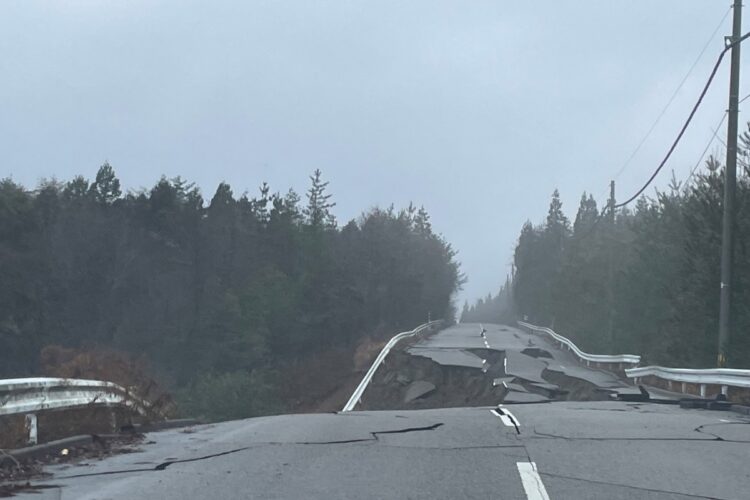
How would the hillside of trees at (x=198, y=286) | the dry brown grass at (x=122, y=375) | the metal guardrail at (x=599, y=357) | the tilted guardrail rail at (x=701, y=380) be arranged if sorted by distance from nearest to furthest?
1. the dry brown grass at (x=122, y=375)
2. the tilted guardrail rail at (x=701, y=380)
3. the metal guardrail at (x=599, y=357)
4. the hillside of trees at (x=198, y=286)

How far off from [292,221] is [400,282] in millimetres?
16224

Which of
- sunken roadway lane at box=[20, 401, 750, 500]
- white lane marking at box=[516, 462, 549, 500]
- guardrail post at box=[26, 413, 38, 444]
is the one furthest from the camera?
guardrail post at box=[26, 413, 38, 444]

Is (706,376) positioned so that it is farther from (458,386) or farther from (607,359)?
(607,359)

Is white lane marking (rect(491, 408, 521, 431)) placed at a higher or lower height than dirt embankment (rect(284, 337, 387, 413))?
higher

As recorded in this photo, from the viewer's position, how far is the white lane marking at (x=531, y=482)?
870 centimetres

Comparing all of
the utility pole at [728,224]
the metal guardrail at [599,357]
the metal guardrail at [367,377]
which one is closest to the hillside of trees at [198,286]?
the metal guardrail at [367,377]

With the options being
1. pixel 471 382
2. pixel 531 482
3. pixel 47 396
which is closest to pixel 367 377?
pixel 471 382

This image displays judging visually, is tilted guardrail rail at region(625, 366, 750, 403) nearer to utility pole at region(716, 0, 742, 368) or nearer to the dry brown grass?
utility pole at region(716, 0, 742, 368)

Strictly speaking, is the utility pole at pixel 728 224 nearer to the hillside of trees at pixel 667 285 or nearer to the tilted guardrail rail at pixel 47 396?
the hillside of trees at pixel 667 285

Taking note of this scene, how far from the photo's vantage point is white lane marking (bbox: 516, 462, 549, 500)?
343 inches

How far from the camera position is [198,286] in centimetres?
7219

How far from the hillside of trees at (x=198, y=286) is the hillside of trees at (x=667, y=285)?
15.2m

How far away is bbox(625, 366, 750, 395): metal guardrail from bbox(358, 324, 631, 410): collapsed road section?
1485 mm

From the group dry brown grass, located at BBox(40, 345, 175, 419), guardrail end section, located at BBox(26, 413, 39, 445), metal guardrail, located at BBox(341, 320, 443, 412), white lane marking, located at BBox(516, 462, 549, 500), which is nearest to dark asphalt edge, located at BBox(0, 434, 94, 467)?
guardrail end section, located at BBox(26, 413, 39, 445)
